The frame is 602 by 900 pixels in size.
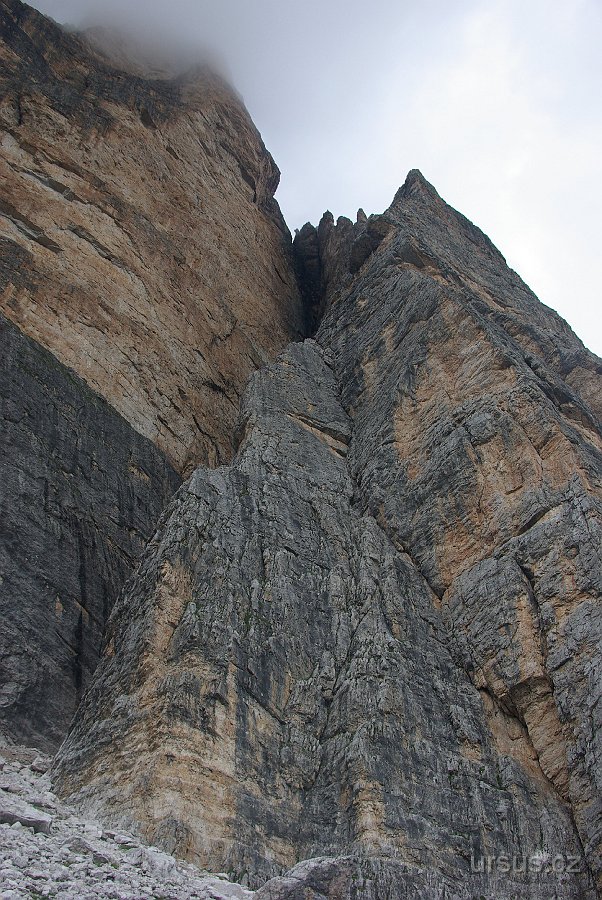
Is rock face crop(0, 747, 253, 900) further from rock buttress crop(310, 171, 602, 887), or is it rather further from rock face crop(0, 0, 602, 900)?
rock buttress crop(310, 171, 602, 887)

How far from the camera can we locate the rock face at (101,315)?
2266 centimetres

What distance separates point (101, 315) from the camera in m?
31.4

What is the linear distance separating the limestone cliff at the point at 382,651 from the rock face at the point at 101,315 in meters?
2.17

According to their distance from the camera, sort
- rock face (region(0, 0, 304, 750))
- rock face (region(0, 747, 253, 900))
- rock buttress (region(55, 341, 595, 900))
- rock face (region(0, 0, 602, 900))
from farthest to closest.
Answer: rock face (region(0, 0, 304, 750)), rock face (region(0, 0, 602, 900)), rock buttress (region(55, 341, 595, 900)), rock face (region(0, 747, 253, 900))

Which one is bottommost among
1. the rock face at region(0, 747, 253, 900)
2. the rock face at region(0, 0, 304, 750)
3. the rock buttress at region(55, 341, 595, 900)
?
the rock face at region(0, 747, 253, 900)

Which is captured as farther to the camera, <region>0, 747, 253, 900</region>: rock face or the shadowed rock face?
the shadowed rock face

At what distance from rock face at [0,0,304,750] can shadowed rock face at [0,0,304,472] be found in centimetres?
8

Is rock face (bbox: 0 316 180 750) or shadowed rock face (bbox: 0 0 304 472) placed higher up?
shadowed rock face (bbox: 0 0 304 472)

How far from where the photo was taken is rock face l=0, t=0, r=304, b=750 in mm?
22656

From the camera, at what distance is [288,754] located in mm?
18703

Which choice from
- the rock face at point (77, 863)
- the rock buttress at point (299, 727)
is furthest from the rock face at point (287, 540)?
the rock face at point (77, 863)

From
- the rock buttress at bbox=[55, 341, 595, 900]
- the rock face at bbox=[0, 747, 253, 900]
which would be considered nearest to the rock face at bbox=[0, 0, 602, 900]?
the rock buttress at bbox=[55, 341, 595, 900]

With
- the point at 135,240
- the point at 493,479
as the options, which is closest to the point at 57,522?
the point at 493,479

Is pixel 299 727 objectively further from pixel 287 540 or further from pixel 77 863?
pixel 77 863
